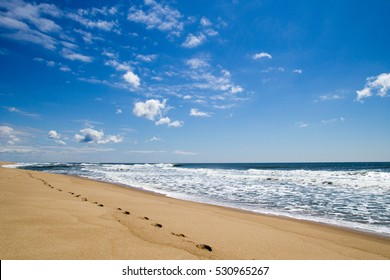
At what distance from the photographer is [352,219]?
7.12 m

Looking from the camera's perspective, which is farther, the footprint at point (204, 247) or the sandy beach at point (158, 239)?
the footprint at point (204, 247)

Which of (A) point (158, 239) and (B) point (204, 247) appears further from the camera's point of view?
(A) point (158, 239)

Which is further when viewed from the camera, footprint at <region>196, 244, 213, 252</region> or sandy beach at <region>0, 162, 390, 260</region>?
footprint at <region>196, 244, 213, 252</region>

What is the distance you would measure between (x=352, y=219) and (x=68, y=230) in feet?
24.0
